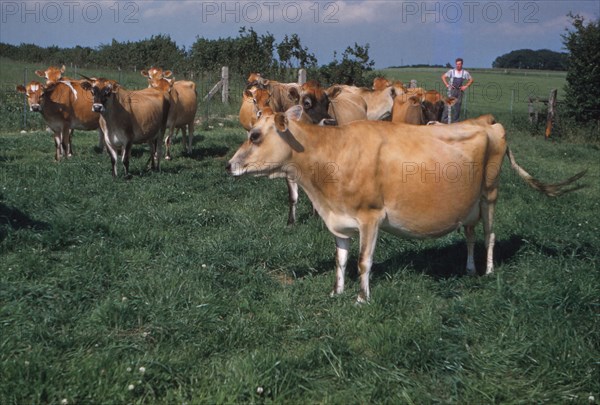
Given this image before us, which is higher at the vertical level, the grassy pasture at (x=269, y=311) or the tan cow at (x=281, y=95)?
the tan cow at (x=281, y=95)

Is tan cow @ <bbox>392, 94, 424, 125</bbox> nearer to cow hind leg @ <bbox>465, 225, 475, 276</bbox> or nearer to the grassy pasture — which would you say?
the grassy pasture

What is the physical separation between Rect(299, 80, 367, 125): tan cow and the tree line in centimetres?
1123

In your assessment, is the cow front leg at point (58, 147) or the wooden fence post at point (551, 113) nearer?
the cow front leg at point (58, 147)

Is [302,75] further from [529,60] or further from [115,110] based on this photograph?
[529,60]

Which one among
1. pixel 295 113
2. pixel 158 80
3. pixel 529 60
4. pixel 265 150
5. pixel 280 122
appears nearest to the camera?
pixel 280 122

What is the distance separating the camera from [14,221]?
24.1 ft

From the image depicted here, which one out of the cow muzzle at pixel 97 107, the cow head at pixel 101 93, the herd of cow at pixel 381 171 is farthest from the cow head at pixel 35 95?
the herd of cow at pixel 381 171

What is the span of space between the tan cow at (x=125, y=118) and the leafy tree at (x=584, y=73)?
52.3 feet

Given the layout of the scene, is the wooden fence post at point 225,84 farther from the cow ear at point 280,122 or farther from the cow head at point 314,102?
the cow ear at point 280,122

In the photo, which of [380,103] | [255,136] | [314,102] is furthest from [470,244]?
[380,103]

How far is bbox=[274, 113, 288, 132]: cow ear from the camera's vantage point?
5.51 meters

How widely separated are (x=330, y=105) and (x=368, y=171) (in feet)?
16.0

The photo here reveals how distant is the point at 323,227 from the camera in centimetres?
797

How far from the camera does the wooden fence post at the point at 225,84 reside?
24.3m
